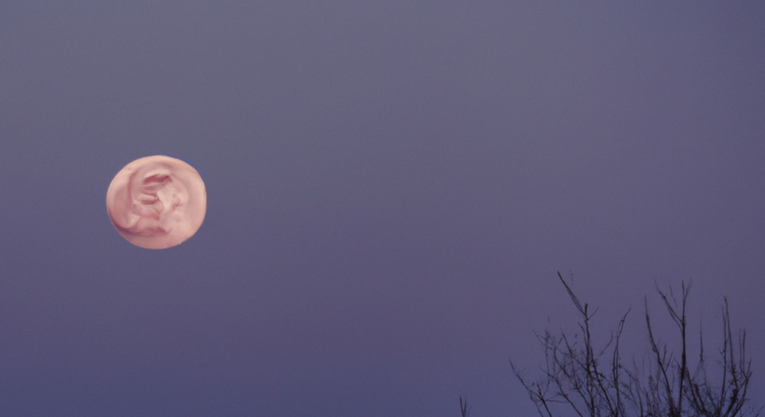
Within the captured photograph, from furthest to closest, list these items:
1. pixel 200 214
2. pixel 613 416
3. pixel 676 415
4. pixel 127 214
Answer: pixel 200 214 < pixel 127 214 < pixel 613 416 < pixel 676 415

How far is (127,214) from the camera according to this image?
827cm

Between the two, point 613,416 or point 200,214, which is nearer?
point 613,416

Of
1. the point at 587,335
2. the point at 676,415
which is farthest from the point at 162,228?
the point at 676,415

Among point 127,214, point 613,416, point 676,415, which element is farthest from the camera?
point 127,214

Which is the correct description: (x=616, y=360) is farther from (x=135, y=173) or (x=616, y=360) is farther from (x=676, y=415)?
(x=135, y=173)

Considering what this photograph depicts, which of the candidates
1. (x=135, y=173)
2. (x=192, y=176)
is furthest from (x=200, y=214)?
(x=135, y=173)

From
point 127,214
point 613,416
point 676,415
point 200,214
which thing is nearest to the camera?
point 676,415

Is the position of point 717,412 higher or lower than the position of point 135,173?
lower

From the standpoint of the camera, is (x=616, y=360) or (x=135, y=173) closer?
(x=616, y=360)

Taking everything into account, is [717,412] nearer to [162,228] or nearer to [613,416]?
[613,416]

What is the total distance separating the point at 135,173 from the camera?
860cm

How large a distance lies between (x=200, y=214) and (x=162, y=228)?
831 millimetres

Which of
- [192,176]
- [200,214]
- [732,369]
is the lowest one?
[732,369]

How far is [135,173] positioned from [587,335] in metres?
7.91
